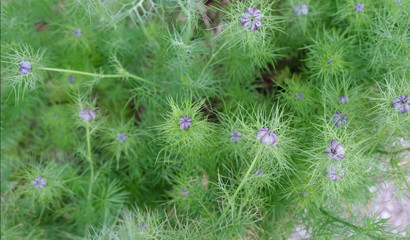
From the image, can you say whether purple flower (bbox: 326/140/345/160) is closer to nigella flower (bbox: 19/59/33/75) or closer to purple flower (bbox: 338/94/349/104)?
purple flower (bbox: 338/94/349/104)

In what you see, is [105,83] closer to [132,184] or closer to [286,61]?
[132,184]

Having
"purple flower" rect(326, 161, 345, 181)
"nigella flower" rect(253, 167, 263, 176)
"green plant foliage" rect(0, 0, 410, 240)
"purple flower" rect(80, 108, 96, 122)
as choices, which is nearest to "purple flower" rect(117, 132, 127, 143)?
"green plant foliage" rect(0, 0, 410, 240)

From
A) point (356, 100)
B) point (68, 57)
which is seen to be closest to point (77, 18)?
point (68, 57)

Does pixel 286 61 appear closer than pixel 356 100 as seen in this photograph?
No

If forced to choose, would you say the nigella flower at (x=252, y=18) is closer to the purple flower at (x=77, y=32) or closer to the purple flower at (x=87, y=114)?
the purple flower at (x=87, y=114)

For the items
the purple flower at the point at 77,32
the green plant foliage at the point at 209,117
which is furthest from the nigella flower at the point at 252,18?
the purple flower at the point at 77,32

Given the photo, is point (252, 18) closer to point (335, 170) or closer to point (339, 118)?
point (339, 118)
